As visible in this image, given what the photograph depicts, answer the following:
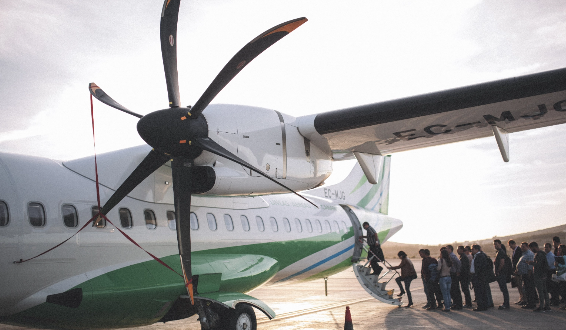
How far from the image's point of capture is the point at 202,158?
24.0 ft

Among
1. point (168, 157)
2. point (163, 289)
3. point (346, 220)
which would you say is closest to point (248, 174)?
point (168, 157)

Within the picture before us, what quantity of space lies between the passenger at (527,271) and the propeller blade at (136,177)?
793 cm

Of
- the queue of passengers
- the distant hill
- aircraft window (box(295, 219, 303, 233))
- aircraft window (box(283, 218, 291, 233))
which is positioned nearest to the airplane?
aircraft window (box(283, 218, 291, 233))

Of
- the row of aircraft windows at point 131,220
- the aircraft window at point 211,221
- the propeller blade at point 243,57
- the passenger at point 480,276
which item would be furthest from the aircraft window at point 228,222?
the passenger at point 480,276

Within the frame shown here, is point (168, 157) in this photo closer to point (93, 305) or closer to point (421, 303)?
point (93, 305)

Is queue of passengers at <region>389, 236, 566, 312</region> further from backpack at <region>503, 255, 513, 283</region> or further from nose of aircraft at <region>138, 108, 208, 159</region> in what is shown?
nose of aircraft at <region>138, 108, 208, 159</region>

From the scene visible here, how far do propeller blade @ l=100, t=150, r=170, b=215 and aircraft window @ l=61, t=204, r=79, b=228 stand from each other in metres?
0.37

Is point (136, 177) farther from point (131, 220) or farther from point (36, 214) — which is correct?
point (36, 214)

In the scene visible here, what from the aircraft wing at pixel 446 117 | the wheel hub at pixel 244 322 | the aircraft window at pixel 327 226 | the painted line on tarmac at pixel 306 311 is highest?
the aircraft wing at pixel 446 117

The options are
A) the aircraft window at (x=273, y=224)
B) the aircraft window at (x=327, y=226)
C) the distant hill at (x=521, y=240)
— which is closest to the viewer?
the aircraft window at (x=273, y=224)

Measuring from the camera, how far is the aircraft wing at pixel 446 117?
6.68m

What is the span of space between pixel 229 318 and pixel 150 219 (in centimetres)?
204

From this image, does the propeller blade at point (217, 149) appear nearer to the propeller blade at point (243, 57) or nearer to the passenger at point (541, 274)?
the propeller blade at point (243, 57)

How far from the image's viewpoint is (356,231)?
13.5 metres
